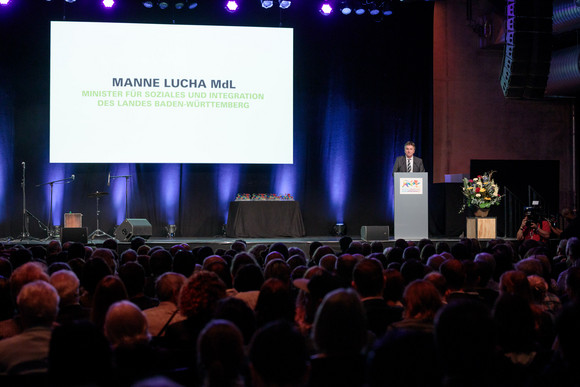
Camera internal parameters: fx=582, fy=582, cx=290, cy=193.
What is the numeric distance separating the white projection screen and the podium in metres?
2.59

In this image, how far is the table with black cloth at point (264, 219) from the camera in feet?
36.7

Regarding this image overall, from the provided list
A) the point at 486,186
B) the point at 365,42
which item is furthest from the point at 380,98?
the point at 486,186

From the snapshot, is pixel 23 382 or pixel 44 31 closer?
pixel 23 382

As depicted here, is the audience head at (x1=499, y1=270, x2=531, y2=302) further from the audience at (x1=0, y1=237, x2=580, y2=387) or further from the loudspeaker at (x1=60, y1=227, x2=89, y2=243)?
the loudspeaker at (x1=60, y1=227, x2=89, y2=243)

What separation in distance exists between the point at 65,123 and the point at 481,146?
351 inches

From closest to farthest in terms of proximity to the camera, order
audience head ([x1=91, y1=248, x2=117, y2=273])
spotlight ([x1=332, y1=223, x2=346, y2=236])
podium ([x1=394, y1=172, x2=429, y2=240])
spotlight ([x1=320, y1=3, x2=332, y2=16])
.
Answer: audience head ([x1=91, y1=248, x2=117, y2=273]), podium ([x1=394, y1=172, x2=429, y2=240]), spotlight ([x1=320, y1=3, x2=332, y2=16]), spotlight ([x1=332, y1=223, x2=346, y2=236])

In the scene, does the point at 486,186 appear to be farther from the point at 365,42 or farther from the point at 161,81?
the point at 161,81

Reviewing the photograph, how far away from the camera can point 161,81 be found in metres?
11.4

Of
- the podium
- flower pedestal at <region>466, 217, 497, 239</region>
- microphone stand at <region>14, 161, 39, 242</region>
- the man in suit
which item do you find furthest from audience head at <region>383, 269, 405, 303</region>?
microphone stand at <region>14, 161, 39, 242</region>

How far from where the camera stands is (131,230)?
10.2 m

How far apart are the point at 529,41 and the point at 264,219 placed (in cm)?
556

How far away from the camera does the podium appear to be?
1010cm

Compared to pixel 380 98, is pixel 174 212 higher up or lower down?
lower down

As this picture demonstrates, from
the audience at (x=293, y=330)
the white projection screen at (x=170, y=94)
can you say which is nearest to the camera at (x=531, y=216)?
the white projection screen at (x=170, y=94)
